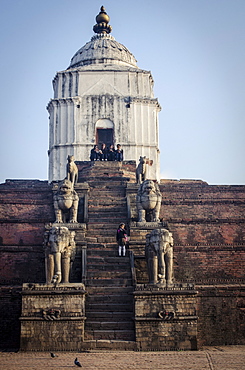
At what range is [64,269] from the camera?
Answer: 54.5ft

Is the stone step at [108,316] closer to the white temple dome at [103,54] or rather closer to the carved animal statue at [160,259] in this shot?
the carved animal statue at [160,259]

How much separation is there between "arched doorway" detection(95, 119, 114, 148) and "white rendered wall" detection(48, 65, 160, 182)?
0.22 metres

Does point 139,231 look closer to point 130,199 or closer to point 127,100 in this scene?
point 130,199

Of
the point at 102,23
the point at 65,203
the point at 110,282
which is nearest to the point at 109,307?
the point at 110,282

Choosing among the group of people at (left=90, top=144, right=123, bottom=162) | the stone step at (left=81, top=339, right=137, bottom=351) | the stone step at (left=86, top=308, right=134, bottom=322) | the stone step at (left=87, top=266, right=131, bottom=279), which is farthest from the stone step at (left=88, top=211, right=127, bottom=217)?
the group of people at (left=90, top=144, right=123, bottom=162)

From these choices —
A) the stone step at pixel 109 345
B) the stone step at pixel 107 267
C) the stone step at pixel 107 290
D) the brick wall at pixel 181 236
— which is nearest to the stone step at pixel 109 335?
the stone step at pixel 109 345

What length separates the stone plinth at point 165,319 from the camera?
15477 mm

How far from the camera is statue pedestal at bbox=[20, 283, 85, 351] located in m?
15.4

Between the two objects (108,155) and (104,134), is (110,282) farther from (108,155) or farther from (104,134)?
(104,134)

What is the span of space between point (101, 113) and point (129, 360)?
2166 cm

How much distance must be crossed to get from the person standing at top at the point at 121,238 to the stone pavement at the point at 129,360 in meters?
4.29

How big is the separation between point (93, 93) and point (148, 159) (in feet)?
17.5

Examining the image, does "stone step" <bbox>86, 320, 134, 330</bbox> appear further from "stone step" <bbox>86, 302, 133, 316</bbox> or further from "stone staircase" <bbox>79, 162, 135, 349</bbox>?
"stone step" <bbox>86, 302, 133, 316</bbox>

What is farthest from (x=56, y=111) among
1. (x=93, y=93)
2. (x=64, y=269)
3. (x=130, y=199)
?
(x=64, y=269)
